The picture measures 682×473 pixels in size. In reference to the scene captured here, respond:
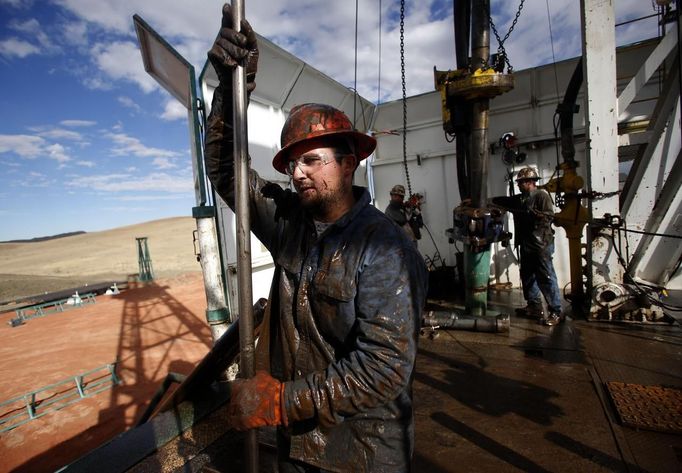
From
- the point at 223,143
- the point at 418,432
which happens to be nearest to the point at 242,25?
the point at 223,143

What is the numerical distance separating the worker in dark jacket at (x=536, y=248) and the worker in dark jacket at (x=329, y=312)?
3953 millimetres

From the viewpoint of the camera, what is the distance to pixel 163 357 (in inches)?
402

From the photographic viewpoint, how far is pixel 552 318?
15.3 feet

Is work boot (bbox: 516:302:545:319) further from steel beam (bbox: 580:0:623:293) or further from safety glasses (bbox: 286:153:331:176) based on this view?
safety glasses (bbox: 286:153:331:176)

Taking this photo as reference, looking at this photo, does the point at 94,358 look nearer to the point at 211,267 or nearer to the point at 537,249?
the point at 211,267

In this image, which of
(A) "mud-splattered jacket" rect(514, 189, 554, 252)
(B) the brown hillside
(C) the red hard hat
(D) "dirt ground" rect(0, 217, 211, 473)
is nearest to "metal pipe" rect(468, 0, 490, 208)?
(A) "mud-splattered jacket" rect(514, 189, 554, 252)

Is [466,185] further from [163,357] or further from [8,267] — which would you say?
[8,267]

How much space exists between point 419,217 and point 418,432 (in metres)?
5.65

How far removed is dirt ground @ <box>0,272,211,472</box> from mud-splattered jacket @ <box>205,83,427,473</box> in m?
6.97

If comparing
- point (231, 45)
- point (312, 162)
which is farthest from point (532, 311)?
point (231, 45)

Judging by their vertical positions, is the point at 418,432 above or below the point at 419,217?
below

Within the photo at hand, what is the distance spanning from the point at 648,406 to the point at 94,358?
12753 millimetres

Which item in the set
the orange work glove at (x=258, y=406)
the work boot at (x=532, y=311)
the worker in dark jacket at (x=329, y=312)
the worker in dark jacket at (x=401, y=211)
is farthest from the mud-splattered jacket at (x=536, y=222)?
the orange work glove at (x=258, y=406)

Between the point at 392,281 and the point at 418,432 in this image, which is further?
the point at 418,432
